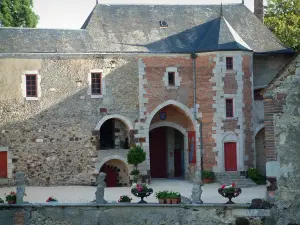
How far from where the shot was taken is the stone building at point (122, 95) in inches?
1172

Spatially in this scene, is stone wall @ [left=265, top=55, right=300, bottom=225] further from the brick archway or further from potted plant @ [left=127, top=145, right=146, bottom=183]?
the brick archway

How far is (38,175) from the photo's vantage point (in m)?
29.6

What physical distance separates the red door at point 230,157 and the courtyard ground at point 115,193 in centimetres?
146

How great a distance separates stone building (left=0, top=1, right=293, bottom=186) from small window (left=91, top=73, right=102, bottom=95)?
4 centimetres

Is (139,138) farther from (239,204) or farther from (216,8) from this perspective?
(239,204)

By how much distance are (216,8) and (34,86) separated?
32.9 feet

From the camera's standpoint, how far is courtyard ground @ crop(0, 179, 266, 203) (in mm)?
23983

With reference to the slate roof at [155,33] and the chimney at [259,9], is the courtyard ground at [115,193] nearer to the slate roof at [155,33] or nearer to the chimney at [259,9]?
the slate roof at [155,33]

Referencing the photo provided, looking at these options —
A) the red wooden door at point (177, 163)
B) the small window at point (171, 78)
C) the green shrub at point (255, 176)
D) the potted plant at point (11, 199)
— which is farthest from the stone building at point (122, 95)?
the potted plant at point (11, 199)

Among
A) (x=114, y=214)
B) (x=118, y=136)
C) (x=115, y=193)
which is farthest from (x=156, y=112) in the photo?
(x=114, y=214)

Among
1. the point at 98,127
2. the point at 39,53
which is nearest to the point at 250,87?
the point at 98,127

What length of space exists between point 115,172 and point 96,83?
4.16 meters

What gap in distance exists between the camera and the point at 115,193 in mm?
26547

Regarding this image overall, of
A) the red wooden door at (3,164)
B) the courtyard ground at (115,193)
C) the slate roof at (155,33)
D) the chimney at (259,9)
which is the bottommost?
the courtyard ground at (115,193)
